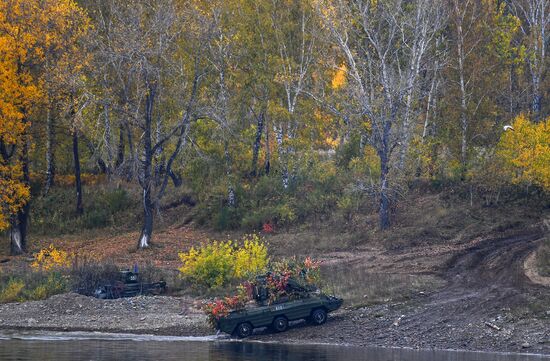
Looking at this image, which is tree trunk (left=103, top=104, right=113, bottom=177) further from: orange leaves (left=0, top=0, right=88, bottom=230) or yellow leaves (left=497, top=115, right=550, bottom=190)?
yellow leaves (left=497, top=115, right=550, bottom=190)

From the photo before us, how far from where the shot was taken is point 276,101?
182 ft

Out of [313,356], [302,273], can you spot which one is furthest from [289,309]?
[313,356]

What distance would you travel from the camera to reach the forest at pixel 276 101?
46719 millimetres

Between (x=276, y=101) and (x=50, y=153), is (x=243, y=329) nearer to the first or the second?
(x=276, y=101)

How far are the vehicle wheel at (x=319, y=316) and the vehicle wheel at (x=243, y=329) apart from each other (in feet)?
7.45

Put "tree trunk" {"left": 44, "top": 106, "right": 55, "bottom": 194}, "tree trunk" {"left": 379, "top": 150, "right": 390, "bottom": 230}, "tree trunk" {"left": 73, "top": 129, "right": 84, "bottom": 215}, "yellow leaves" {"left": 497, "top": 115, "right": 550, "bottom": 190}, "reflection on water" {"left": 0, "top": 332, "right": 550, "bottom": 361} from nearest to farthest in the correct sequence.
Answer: "reflection on water" {"left": 0, "top": 332, "right": 550, "bottom": 361}, "yellow leaves" {"left": 497, "top": 115, "right": 550, "bottom": 190}, "tree trunk" {"left": 379, "top": 150, "right": 390, "bottom": 230}, "tree trunk" {"left": 44, "top": 106, "right": 55, "bottom": 194}, "tree trunk" {"left": 73, "top": 129, "right": 84, "bottom": 215}

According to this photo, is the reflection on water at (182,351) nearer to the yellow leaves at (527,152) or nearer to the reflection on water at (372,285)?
the reflection on water at (372,285)

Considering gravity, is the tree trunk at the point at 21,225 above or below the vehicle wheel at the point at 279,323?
above

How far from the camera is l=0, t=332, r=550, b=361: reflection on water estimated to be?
27266 millimetres

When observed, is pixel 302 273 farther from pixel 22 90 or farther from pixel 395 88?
pixel 22 90

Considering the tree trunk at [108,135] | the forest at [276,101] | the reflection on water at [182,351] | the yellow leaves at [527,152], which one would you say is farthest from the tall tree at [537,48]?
the reflection on water at [182,351]

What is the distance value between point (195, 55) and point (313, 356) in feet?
78.8

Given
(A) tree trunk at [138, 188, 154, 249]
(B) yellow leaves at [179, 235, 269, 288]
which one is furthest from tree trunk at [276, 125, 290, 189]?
(B) yellow leaves at [179, 235, 269, 288]

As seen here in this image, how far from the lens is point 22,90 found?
47.7m
